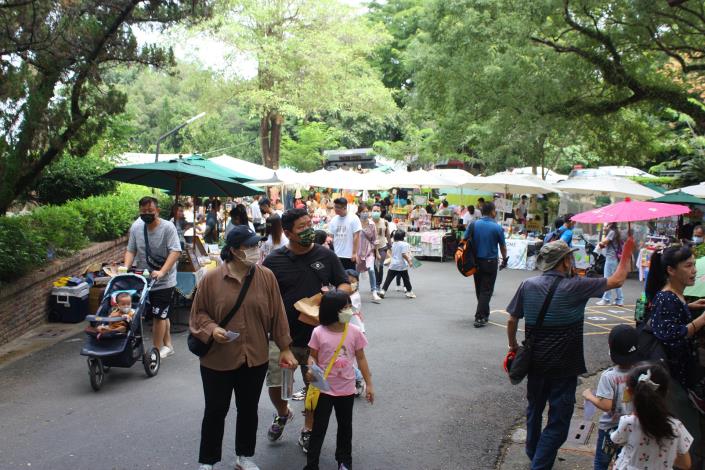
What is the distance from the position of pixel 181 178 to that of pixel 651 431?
26.9 feet

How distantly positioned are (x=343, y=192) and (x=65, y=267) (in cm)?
2391

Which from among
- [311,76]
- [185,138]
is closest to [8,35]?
[311,76]

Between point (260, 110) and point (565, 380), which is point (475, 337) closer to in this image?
point (565, 380)

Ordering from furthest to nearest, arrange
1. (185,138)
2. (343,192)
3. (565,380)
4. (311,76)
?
(185,138) → (343,192) → (311,76) → (565,380)

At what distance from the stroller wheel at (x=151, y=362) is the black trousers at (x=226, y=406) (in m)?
2.75

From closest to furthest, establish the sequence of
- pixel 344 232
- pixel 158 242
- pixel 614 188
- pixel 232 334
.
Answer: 1. pixel 232 334
2. pixel 158 242
3. pixel 344 232
4. pixel 614 188

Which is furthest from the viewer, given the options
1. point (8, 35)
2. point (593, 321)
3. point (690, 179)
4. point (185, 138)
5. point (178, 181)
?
point (185, 138)

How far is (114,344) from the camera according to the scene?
655 centimetres

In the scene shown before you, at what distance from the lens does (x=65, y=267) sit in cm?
1019

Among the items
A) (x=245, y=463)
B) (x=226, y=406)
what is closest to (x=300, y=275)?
(x=226, y=406)

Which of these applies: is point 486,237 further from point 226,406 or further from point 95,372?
point 226,406

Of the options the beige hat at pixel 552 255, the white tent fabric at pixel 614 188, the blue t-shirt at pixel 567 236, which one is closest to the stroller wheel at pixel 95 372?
the beige hat at pixel 552 255

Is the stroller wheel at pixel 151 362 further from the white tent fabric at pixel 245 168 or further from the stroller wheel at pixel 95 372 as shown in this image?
the white tent fabric at pixel 245 168

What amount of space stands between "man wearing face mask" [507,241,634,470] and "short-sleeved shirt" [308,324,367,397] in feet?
4.32
